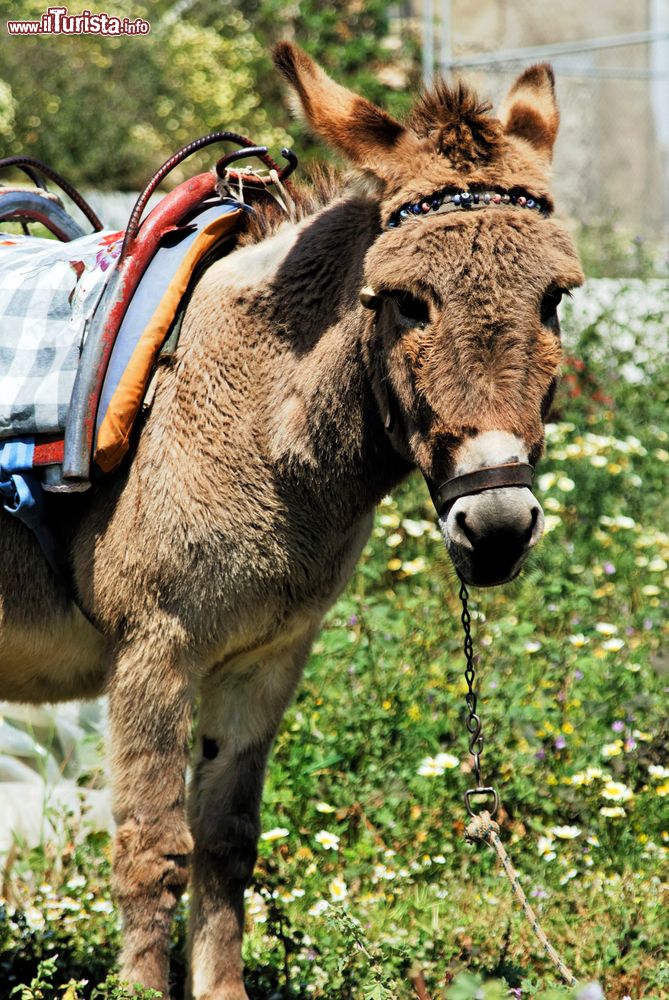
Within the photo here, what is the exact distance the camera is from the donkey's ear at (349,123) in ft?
7.66

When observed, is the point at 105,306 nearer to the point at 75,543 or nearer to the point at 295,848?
the point at 75,543

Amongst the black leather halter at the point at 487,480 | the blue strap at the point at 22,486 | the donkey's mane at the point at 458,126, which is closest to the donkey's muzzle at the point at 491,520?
the black leather halter at the point at 487,480

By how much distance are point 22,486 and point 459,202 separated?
1163 mm

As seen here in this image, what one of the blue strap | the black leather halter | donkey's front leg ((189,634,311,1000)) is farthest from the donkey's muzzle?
the blue strap

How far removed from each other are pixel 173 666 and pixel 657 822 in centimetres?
181

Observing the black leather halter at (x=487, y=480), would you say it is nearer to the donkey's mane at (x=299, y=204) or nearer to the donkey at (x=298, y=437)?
the donkey at (x=298, y=437)

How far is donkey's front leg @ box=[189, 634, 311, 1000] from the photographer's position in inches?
114

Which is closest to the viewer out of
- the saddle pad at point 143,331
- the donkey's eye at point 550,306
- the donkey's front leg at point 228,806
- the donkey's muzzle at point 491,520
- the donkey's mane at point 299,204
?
the donkey's muzzle at point 491,520

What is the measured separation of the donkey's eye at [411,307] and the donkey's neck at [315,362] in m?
0.21

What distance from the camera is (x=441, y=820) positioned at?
3.60 metres

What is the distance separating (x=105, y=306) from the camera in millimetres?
2594

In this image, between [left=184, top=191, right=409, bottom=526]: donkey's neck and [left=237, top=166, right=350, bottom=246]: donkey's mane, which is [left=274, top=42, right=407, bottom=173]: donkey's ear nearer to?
[left=184, top=191, right=409, bottom=526]: donkey's neck

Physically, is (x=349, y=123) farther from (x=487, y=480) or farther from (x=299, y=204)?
(x=487, y=480)

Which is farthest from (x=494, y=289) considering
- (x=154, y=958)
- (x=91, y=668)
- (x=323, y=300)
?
(x=154, y=958)
